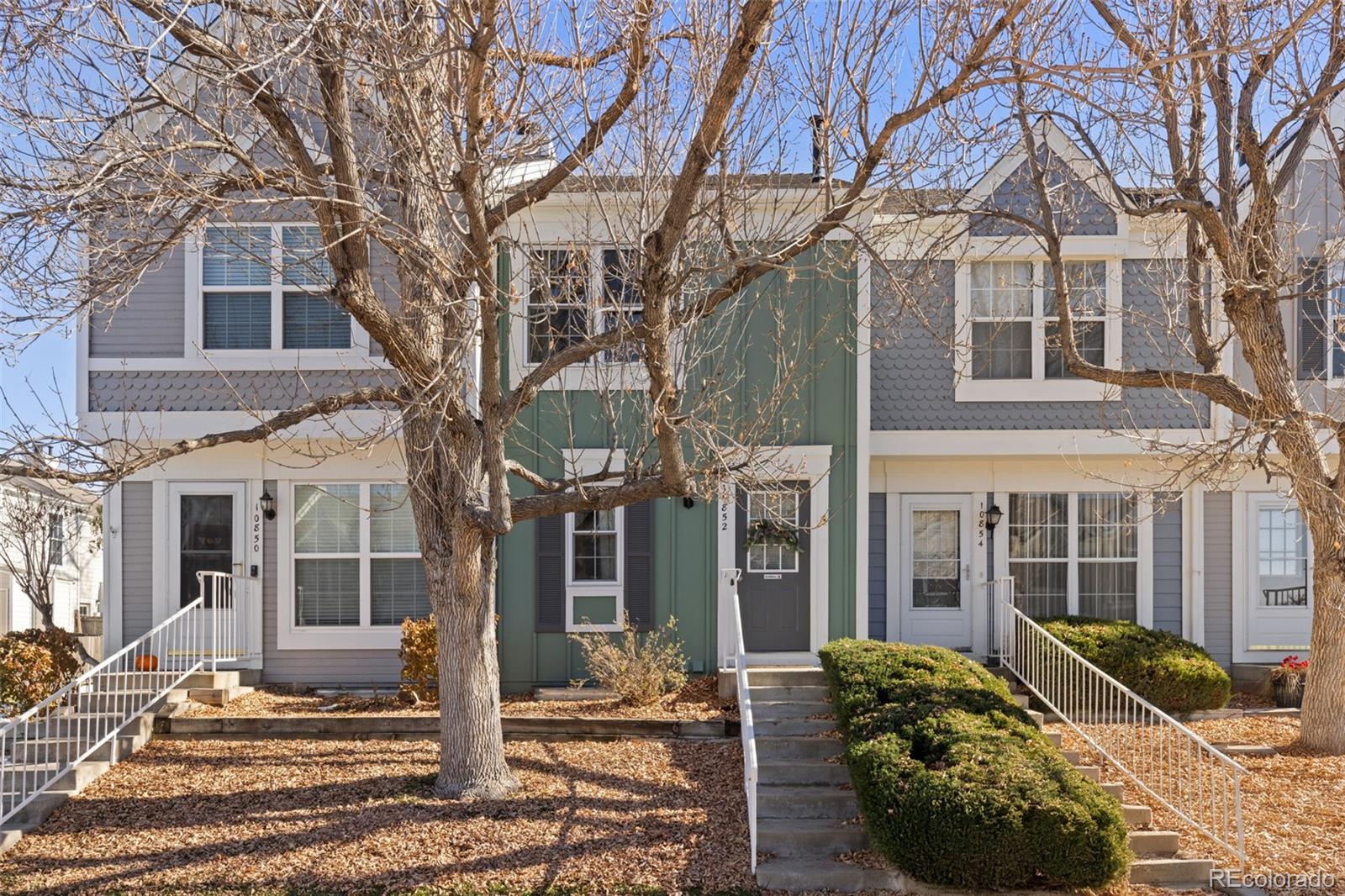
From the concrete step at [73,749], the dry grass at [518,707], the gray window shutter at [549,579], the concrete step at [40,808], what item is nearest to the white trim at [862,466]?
the dry grass at [518,707]

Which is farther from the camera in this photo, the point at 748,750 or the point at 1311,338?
the point at 1311,338

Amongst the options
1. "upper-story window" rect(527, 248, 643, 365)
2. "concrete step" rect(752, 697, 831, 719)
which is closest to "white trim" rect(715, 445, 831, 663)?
"concrete step" rect(752, 697, 831, 719)

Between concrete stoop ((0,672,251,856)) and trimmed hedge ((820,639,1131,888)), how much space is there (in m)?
5.96

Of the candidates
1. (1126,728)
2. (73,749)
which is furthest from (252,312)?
(1126,728)

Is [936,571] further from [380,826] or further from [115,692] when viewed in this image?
[115,692]

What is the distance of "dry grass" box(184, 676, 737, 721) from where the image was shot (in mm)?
10867

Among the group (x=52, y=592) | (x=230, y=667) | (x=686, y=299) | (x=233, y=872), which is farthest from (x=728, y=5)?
(x=52, y=592)

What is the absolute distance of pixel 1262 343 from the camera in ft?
32.7

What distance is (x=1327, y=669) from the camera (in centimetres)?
1023

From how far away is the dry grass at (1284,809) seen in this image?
25.2ft

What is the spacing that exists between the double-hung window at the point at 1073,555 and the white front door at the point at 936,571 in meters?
0.59

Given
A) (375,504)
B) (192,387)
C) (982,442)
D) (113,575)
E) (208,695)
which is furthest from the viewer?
(982,442)

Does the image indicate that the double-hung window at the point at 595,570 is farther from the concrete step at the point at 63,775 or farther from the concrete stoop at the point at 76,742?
the concrete step at the point at 63,775

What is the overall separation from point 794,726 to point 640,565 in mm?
3016
